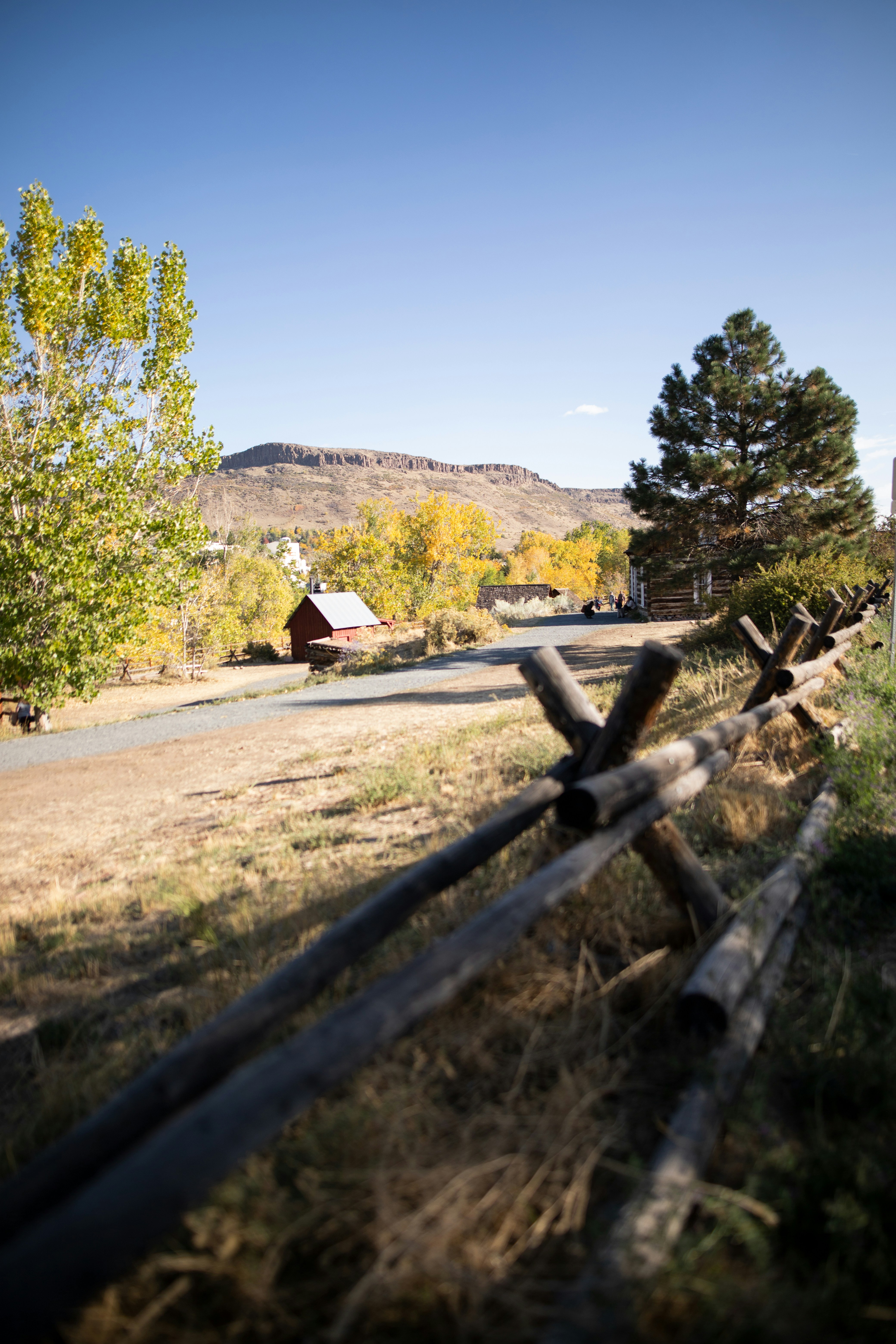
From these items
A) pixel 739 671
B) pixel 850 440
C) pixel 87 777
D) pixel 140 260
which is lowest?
pixel 87 777

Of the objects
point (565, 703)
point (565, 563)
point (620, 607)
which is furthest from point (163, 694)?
point (565, 563)

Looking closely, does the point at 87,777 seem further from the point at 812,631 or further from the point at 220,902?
the point at 812,631

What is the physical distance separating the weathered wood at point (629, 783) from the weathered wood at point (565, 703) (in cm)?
22

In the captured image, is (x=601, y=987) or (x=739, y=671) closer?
(x=601, y=987)

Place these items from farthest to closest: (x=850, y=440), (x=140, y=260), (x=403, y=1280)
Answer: (x=850, y=440) < (x=140, y=260) < (x=403, y=1280)

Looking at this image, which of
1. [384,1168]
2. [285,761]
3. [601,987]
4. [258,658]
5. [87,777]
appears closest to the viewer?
[384,1168]

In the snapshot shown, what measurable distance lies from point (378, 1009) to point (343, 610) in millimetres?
39436

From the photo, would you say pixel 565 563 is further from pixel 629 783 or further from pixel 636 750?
pixel 629 783

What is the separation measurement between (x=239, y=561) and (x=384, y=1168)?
63090 mm

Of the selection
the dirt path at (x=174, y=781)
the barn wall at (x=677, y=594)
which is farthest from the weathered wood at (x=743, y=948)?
the barn wall at (x=677, y=594)

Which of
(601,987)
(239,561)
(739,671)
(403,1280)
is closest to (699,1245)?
(403,1280)

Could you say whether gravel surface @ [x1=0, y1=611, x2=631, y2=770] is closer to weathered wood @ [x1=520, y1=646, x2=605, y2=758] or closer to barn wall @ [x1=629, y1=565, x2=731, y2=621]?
barn wall @ [x1=629, y1=565, x2=731, y2=621]

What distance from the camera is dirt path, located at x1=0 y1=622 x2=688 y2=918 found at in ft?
20.1

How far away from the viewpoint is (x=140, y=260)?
17.4 m
